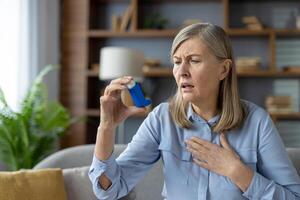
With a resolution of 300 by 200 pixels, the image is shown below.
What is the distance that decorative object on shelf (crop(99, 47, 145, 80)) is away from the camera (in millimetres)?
3609

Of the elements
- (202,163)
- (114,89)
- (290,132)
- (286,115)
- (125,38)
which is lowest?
(290,132)

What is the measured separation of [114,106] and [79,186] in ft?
2.12

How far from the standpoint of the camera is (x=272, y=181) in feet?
4.50

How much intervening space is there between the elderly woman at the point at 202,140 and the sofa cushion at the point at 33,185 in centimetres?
46

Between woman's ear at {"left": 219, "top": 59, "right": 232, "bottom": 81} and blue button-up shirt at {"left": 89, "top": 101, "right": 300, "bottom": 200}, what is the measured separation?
0.45ft

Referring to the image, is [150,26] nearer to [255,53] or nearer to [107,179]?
[255,53]

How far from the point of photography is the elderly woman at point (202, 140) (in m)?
1.39

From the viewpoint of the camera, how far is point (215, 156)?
1.40m

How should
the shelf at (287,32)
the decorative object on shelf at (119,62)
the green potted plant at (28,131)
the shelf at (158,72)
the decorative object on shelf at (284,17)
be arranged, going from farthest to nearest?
the decorative object on shelf at (284,17), the shelf at (158,72), the shelf at (287,32), the decorative object on shelf at (119,62), the green potted plant at (28,131)

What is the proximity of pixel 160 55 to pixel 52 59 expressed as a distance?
1.01m

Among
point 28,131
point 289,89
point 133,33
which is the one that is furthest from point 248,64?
point 28,131

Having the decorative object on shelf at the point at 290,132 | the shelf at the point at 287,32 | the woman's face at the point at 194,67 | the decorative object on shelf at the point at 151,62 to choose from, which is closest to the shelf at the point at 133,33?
the decorative object on shelf at the point at 151,62

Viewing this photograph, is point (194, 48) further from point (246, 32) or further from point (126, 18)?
point (126, 18)

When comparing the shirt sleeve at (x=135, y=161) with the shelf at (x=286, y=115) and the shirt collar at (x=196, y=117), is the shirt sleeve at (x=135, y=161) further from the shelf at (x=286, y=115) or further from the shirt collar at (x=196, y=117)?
the shelf at (x=286, y=115)
